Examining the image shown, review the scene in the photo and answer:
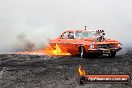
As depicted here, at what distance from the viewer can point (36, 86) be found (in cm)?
955

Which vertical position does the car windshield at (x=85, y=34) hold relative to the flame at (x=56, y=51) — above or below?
above

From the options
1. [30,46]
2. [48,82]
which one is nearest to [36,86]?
[48,82]

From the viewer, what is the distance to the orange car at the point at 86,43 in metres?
19.3

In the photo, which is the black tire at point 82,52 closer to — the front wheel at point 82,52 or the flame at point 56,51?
the front wheel at point 82,52

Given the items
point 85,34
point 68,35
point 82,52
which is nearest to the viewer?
point 82,52

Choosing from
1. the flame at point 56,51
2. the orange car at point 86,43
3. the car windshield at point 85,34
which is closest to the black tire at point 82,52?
the orange car at point 86,43

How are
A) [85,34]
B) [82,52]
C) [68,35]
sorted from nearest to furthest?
[82,52] < [85,34] < [68,35]

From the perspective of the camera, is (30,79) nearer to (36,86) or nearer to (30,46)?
(36,86)

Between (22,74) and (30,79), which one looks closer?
(30,79)

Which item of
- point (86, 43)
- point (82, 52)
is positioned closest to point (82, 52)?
point (82, 52)

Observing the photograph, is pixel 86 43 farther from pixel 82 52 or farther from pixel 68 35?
pixel 68 35

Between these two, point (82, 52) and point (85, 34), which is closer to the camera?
point (82, 52)

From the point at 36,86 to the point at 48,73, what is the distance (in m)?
2.77

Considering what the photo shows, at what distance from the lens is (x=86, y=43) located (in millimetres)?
19422
